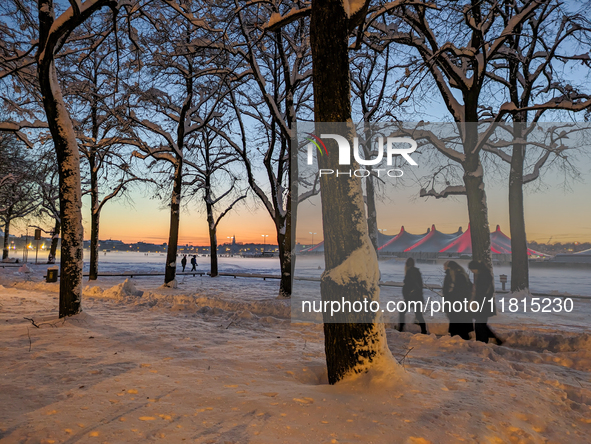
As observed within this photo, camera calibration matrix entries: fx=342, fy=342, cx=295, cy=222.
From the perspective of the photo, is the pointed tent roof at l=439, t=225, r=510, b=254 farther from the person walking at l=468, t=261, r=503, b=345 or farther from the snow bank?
the snow bank

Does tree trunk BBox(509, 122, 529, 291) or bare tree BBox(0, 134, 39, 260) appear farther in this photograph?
bare tree BBox(0, 134, 39, 260)

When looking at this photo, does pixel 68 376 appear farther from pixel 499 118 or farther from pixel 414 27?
pixel 414 27

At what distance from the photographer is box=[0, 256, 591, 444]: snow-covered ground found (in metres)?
2.81

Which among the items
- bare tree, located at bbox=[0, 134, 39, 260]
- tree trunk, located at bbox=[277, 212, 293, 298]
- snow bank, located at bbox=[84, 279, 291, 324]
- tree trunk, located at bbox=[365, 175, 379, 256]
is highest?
bare tree, located at bbox=[0, 134, 39, 260]

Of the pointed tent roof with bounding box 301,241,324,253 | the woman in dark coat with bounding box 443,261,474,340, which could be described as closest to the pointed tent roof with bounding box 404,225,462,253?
the pointed tent roof with bounding box 301,241,324,253

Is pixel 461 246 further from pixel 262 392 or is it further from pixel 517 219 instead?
pixel 262 392

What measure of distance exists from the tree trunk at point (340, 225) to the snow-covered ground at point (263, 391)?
303mm

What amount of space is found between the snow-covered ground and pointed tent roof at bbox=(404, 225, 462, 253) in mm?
16400

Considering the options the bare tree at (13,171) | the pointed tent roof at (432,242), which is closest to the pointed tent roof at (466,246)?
the pointed tent roof at (432,242)

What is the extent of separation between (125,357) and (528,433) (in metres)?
4.79

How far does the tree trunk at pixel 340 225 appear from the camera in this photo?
153 inches

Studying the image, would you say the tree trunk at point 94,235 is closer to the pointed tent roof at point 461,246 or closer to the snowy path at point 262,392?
the snowy path at point 262,392

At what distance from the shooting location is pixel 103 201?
17438 millimetres

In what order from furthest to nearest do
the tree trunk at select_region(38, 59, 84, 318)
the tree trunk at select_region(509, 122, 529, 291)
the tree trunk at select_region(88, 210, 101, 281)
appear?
the tree trunk at select_region(88, 210, 101, 281) < the tree trunk at select_region(509, 122, 529, 291) < the tree trunk at select_region(38, 59, 84, 318)
